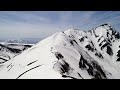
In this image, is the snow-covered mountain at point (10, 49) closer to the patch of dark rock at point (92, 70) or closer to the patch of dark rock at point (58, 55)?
the patch of dark rock at point (58, 55)

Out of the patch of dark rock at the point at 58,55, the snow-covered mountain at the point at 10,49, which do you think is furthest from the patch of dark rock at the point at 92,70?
the snow-covered mountain at the point at 10,49

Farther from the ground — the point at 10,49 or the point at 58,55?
the point at 10,49

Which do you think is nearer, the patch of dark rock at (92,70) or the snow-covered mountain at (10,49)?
the snow-covered mountain at (10,49)

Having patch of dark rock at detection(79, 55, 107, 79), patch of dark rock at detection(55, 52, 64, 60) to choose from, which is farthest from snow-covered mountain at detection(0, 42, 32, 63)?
patch of dark rock at detection(79, 55, 107, 79)

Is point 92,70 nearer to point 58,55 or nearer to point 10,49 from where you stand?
point 58,55

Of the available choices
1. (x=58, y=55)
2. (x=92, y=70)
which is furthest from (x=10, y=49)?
(x=92, y=70)

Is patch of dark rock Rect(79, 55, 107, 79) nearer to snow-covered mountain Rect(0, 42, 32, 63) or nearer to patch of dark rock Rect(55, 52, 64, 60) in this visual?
patch of dark rock Rect(55, 52, 64, 60)

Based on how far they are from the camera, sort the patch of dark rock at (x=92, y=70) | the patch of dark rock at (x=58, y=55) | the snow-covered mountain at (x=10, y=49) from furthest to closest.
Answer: the patch of dark rock at (x=92, y=70) → the patch of dark rock at (x=58, y=55) → the snow-covered mountain at (x=10, y=49)
